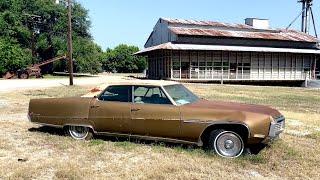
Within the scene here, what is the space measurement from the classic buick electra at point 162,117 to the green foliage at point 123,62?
3140 inches

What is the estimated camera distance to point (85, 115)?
856cm

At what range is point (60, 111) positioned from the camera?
29.1 ft

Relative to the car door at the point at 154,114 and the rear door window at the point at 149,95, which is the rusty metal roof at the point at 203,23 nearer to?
the rear door window at the point at 149,95

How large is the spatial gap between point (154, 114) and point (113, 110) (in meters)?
0.92

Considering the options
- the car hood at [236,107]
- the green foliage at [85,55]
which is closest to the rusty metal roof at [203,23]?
the green foliage at [85,55]

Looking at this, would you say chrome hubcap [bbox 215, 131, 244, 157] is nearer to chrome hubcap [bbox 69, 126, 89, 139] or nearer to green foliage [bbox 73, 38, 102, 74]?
chrome hubcap [bbox 69, 126, 89, 139]

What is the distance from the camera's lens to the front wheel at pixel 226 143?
727 centimetres

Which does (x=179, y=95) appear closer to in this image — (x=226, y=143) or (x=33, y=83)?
(x=226, y=143)

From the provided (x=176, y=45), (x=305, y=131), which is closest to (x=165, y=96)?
(x=305, y=131)

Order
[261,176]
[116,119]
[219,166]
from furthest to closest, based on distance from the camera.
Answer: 1. [116,119]
2. [219,166]
3. [261,176]

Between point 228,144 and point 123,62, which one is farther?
point 123,62

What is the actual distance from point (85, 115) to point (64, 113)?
0.56m

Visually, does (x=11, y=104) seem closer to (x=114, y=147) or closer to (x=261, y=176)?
(x=114, y=147)

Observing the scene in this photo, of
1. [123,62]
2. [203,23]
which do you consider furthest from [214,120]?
[123,62]
